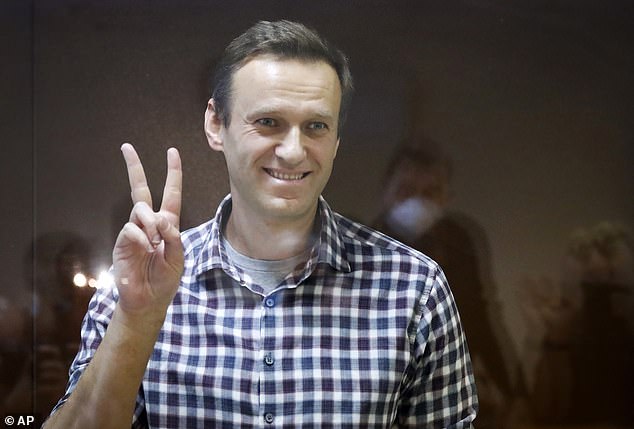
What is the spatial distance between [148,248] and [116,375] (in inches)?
8.0

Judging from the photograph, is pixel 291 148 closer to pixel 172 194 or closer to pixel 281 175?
pixel 281 175

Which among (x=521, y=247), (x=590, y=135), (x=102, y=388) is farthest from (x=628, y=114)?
(x=102, y=388)

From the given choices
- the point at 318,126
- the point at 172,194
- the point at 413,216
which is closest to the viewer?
the point at 172,194

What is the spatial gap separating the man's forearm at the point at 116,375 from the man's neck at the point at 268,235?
0.19 meters

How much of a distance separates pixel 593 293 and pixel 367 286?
0.39 metres

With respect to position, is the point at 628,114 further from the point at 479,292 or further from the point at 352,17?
the point at 352,17

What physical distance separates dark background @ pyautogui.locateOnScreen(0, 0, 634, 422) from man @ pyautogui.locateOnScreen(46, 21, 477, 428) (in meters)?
0.05

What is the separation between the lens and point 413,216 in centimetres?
126

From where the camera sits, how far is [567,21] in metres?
1.26

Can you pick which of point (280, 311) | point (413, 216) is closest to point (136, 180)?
point (280, 311)

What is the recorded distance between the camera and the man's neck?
1194 mm

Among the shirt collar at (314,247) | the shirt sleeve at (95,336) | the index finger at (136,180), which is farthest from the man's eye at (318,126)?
the shirt sleeve at (95,336)

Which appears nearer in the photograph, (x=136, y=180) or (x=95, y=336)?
(x=136, y=180)

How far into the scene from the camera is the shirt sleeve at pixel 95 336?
3.89 ft
